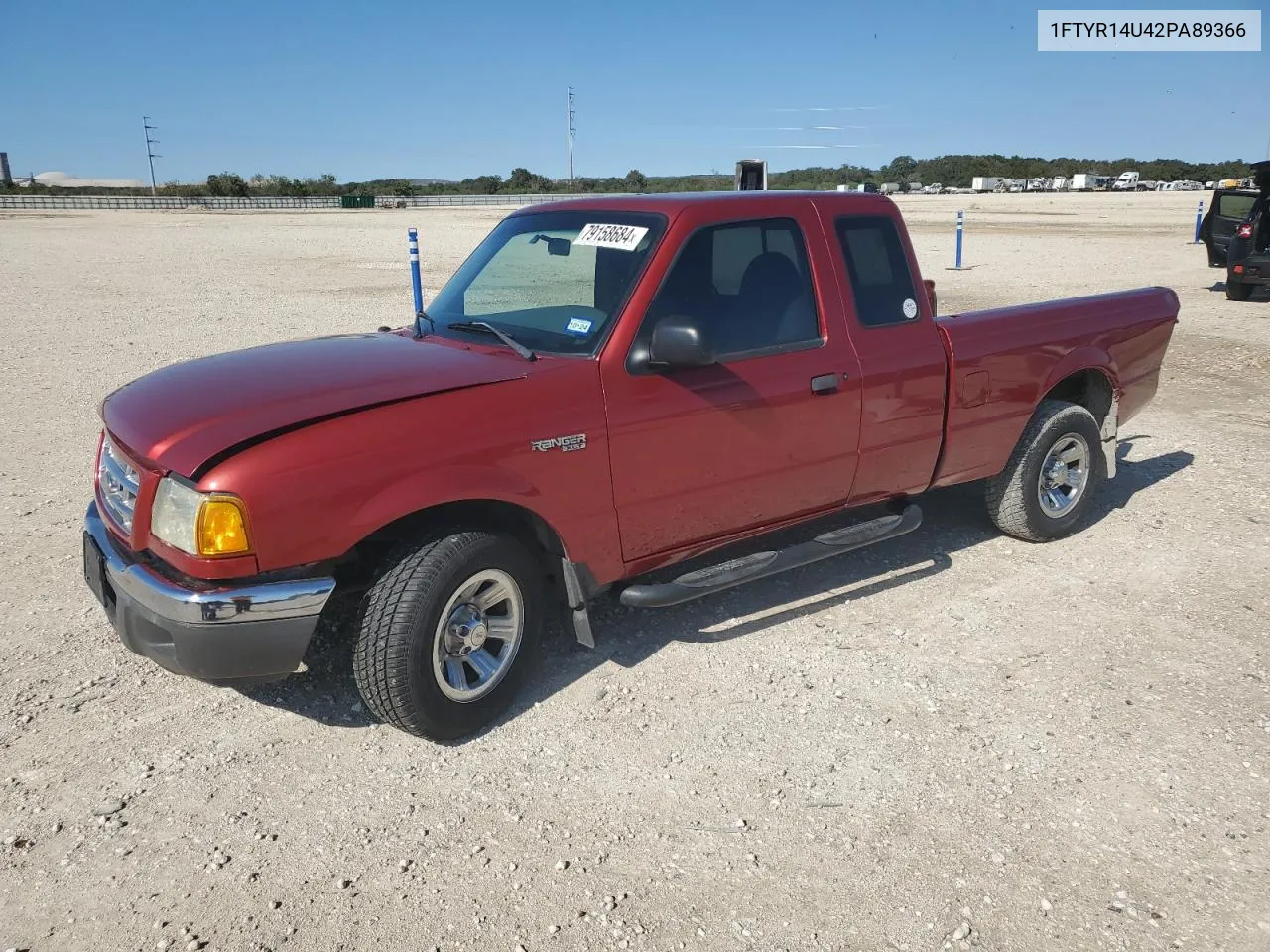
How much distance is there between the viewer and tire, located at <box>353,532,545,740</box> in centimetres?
333

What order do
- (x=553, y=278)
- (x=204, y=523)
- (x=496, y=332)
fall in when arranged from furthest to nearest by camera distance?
(x=553, y=278), (x=496, y=332), (x=204, y=523)

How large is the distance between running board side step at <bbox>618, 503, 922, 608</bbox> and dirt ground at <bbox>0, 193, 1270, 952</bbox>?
1.12 ft

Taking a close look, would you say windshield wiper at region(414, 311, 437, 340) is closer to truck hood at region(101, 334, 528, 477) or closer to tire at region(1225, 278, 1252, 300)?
truck hood at region(101, 334, 528, 477)

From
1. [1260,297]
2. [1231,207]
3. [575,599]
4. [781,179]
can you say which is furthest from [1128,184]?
[575,599]

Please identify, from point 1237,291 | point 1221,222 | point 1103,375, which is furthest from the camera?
point 1221,222

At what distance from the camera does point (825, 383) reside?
13.9 feet

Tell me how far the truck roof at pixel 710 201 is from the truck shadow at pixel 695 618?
1.87 m

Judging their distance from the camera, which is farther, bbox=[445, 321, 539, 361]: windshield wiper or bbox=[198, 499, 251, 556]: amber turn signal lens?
bbox=[445, 321, 539, 361]: windshield wiper

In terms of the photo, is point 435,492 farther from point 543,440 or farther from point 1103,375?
point 1103,375

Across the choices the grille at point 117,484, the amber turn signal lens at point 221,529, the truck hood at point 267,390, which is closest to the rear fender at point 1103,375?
the truck hood at point 267,390

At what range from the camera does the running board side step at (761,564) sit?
394 cm

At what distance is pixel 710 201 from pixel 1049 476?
109 inches

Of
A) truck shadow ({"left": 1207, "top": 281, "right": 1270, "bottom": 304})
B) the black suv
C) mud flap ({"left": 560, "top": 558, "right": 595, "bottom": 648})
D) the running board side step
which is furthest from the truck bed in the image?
truck shadow ({"left": 1207, "top": 281, "right": 1270, "bottom": 304})

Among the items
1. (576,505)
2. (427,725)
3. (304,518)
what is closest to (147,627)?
(304,518)
